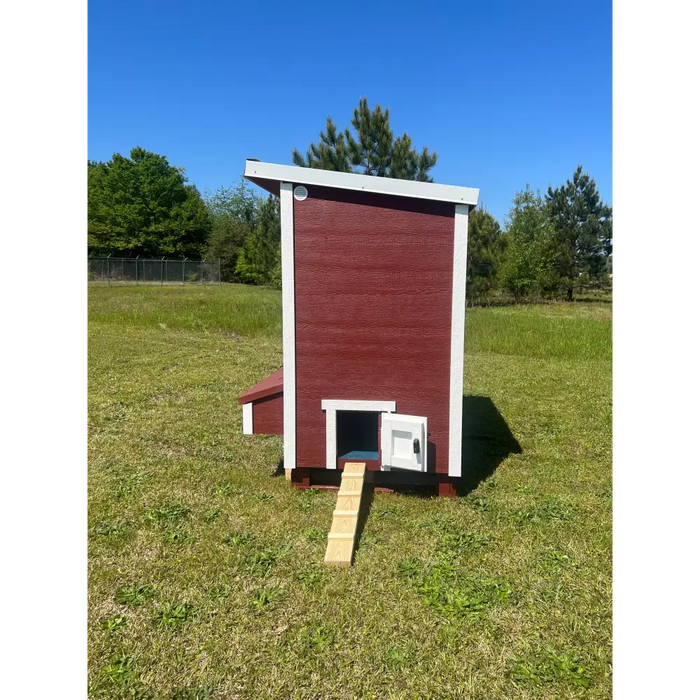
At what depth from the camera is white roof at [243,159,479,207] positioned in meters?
3.76

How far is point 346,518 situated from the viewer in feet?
11.4

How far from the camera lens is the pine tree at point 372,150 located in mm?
17781

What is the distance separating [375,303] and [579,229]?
3148 cm

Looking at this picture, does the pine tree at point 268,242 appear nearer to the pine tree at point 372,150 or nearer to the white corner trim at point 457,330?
the pine tree at point 372,150

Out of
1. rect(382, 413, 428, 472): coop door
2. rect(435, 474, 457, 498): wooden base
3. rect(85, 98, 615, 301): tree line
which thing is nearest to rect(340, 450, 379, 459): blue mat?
rect(382, 413, 428, 472): coop door

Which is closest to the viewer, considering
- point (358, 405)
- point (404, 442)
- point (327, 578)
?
point (327, 578)

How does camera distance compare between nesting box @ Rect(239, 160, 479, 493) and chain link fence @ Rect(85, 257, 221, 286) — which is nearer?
nesting box @ Rect(239, 160, 479, 493)

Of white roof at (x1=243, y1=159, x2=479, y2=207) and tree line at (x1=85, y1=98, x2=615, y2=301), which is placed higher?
tree line at (x1=85, y1=98, x2=615, y2=301)

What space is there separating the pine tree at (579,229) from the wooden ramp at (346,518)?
95.5 ft

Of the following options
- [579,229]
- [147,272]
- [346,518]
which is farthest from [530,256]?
[346,518]

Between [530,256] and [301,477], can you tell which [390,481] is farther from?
[530,256]

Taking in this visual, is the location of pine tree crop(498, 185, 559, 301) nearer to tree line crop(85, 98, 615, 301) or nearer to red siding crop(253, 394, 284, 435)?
tree line crop(85, 98, 615, 301)
